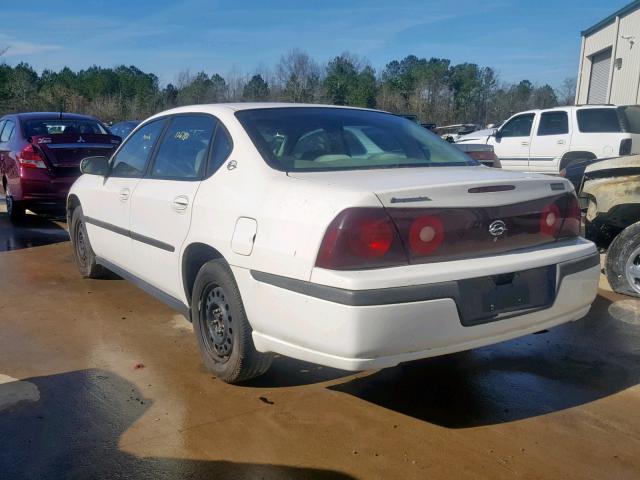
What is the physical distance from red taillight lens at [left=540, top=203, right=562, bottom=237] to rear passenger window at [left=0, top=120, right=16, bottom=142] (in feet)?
27.8

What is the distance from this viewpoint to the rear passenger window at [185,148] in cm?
383

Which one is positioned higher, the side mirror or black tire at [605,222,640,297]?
the side mirror

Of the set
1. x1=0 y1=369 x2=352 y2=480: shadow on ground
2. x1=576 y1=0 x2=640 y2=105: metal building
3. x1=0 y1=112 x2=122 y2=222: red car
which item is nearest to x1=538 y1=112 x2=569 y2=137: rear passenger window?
x1=0 y1=112 x2=122 y2=222: red car

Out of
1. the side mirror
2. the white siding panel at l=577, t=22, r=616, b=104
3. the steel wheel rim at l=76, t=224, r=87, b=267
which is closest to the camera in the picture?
the side mirror

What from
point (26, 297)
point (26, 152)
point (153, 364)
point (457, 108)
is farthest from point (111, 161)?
point (457, 108)

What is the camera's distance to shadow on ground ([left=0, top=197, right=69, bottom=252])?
784 cm

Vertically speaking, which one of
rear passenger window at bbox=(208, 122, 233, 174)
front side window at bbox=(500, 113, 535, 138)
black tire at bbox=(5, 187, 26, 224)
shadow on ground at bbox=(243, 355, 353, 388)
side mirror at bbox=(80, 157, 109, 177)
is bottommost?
shadow on ground at bbox=(243, 355, 353, 388)

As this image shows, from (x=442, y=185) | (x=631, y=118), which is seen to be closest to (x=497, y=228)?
(x=442, y=185)

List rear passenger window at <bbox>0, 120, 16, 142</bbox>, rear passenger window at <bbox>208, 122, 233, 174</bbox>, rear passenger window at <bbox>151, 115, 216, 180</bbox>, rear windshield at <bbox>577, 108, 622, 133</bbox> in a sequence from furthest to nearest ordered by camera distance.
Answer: rear windshield at <bbox>577, 108, 622, 133</bbox>, rear passenger window at <bbox>0, 120, 16, 142</bbox>, rear passenger window at <bbox>151, 115, 216, 180</bbox>, rear passenger window at <bbox>208, 122, 233, 174</bbox>

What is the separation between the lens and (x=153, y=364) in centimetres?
394

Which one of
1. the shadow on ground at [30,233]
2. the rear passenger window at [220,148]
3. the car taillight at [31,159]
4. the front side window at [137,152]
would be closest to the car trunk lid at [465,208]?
the rear passenger window at [220,148]

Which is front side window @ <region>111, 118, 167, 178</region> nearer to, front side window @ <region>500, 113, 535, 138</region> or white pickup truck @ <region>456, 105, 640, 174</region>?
white pickup truck @ <region>456, 105, 640, 174</region>

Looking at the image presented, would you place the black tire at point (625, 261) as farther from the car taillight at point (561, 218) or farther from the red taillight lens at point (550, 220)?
the red taillight lens at point (550, 220)

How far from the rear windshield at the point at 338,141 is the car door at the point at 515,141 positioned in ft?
32.0
